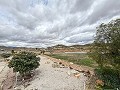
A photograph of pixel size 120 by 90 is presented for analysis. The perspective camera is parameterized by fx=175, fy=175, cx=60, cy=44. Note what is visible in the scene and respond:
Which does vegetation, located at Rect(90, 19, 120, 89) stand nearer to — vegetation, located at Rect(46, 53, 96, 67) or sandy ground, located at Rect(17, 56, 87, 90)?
sandy ground, located at Rect(17, 56, 87, 90)

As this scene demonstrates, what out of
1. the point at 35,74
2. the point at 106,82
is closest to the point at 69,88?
→ the point at 106,82

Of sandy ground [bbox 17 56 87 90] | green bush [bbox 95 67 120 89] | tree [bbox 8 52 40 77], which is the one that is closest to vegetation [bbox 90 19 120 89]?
green bush [bbox 95 67 120 89]

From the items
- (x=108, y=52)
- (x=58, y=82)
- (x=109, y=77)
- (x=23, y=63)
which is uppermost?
(x=108, y=52)

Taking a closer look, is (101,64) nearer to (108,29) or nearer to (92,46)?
(92,46)

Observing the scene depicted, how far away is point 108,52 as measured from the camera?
69.9 feet

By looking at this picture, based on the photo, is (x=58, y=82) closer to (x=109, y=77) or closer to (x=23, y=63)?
(x=23, y=63)

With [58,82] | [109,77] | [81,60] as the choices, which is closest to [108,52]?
[109,77]

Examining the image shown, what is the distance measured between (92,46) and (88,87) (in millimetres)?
5229

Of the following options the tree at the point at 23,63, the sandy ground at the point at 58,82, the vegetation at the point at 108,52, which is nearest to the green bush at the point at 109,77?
the vegetation at the point at 108,52

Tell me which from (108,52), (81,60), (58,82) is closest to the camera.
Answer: (108,52)

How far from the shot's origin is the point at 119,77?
21.7m

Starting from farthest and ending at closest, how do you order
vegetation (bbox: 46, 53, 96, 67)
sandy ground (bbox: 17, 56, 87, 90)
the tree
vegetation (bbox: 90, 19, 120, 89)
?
vegetation (bbox: 46, 53, 96, 67) → the tree → sandy ground (bbox: 17, 56, 87, 90) → vegetation (bbox: 90, 19, 120, 89)

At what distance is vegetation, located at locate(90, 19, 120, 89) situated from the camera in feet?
66.8

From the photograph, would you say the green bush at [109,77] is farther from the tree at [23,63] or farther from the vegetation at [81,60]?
the vegetation at [81,60]
